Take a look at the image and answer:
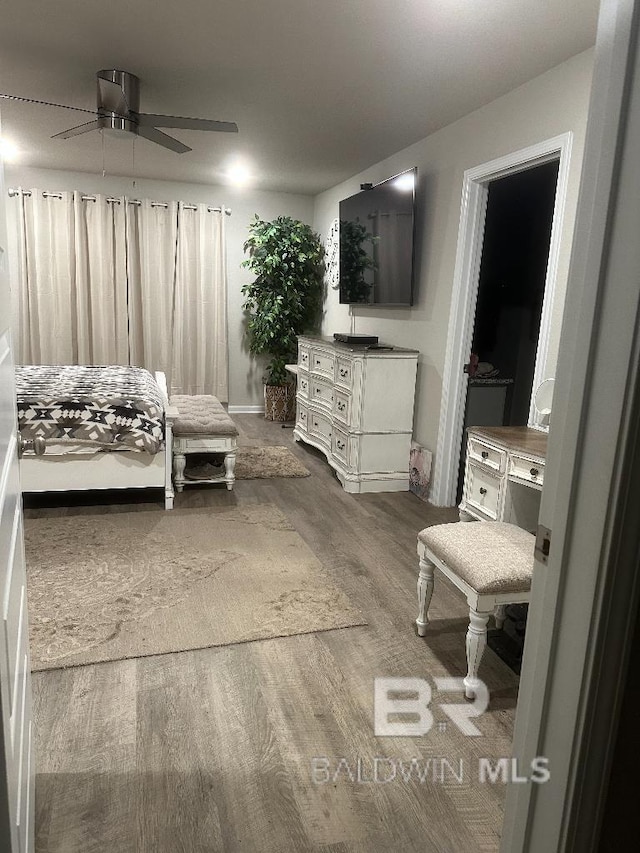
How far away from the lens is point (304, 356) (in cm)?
537

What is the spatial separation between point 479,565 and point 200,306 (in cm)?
502

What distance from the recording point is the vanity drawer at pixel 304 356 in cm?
523

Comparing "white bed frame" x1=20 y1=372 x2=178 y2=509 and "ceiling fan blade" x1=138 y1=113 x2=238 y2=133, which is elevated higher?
"ceiling fan blade" x1=138 y1=113 x2=238 y2=133

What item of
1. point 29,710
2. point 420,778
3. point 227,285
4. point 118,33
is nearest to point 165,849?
point 29,710

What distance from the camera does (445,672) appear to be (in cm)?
218

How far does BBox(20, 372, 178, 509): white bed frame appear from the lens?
343 centimetres

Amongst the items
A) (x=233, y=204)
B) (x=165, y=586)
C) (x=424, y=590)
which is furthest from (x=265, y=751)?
(x=233, y=204)

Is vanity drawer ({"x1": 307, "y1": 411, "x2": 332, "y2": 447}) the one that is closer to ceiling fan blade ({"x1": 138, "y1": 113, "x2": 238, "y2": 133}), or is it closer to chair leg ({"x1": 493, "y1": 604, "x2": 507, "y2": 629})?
ceiling fan blade ({"x1": 138, "y1": 113, "x2": 238, "y2": 133})

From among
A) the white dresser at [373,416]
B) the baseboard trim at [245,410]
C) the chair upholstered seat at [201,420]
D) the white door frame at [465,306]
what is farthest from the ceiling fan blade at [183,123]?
the baseboard trim at [245,410]

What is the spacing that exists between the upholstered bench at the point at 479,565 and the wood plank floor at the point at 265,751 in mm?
253

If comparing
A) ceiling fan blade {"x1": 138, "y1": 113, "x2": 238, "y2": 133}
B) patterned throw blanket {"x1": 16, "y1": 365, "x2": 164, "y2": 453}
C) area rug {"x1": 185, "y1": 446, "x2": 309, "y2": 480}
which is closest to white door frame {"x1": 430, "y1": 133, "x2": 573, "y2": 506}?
area rug {"x1": 185, "y1": 446, "x2": 309, "y2": 480}

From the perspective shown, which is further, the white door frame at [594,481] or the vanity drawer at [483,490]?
the vanity drawer at [483,490]

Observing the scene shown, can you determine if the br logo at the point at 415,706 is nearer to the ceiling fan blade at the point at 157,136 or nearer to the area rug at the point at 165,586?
the area rug at the point at 165,586

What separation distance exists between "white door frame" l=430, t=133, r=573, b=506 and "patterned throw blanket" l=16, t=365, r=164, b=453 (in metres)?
1.83
